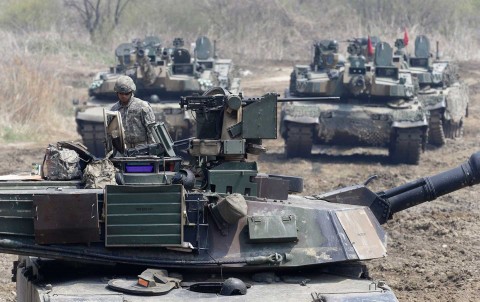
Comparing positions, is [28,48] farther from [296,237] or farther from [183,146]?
[296,237]

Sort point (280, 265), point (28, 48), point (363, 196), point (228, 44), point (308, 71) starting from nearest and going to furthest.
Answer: point (280, 265)
point (363, 196)
point (308, 71)
point (28, 48)
point (228, 44)

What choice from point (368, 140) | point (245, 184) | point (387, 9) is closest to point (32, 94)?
point (368, 140)

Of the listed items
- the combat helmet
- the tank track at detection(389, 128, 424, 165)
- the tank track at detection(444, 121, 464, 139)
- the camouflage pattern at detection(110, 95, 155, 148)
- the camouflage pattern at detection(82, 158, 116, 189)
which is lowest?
the tank track at detection(444, 121, 464, 139)

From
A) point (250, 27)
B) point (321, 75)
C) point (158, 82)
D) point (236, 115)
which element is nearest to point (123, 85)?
point (236, 115)

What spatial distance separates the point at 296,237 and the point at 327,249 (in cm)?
29

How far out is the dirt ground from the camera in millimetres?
13492

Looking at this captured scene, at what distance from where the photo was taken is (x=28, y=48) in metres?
38.8

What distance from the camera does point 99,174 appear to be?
10219 mm

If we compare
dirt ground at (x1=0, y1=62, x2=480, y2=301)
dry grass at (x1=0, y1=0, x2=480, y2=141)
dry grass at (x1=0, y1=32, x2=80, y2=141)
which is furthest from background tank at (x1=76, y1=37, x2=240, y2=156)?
dry grass at (x1=0, y1=0, x2=480, y2=141)

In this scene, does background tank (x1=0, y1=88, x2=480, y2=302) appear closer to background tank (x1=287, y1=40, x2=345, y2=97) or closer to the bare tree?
A: background tank (x1=287, y1=40, x2=345, y2=97)

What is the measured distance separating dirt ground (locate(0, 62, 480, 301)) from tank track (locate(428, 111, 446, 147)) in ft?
0.87

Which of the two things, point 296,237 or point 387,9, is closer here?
point 296,237

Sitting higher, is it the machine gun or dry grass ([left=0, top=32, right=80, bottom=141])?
the machine gun

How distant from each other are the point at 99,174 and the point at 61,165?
0.48 meters
